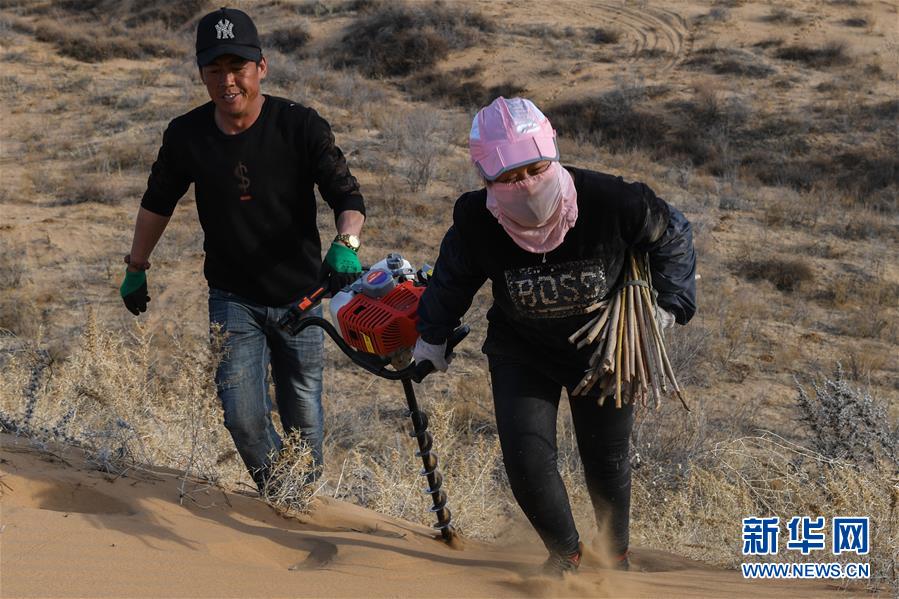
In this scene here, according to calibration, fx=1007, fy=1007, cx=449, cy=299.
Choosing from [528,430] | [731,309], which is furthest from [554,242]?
[731,309]

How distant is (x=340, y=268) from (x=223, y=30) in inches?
43.2

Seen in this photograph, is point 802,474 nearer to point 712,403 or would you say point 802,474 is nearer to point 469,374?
point 712,403

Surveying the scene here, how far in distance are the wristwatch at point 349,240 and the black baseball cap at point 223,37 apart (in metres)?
0.83

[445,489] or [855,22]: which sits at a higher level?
[855,22]

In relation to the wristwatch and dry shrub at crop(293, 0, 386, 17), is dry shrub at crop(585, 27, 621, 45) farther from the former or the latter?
the wristwatch

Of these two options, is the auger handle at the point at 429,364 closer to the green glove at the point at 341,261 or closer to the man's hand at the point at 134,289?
the green glove at the point at 341,261

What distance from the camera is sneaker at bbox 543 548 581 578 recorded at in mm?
3544

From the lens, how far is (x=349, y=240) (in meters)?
4.16

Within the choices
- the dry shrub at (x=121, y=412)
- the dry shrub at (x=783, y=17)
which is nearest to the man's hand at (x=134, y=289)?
the dry shrub at (x=121, y=412)

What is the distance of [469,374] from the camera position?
8.34m

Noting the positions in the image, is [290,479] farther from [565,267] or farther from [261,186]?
[565,267]

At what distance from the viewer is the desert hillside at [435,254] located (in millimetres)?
4105

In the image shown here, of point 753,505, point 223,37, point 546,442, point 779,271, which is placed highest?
point 223,37

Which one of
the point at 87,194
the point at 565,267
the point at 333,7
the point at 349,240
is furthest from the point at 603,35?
the point at 565,267
